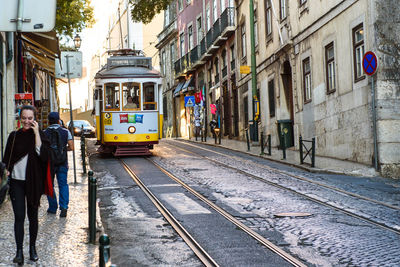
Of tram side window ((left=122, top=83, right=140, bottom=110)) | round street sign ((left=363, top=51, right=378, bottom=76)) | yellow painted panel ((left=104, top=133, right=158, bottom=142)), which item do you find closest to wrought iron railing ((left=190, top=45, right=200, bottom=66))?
tram side window ((left=122, top=83, right=140, bottom=110))

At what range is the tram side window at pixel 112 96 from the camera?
20.7 meters

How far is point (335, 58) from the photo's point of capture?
1852 cm

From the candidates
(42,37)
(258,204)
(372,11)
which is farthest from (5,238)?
(372,11)

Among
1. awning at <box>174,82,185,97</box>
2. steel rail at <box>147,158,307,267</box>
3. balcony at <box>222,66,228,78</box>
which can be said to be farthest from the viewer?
awning at <box>174,82,185,97</box>

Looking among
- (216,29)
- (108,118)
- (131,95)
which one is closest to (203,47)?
(216,29)

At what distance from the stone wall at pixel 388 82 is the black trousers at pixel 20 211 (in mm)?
10060

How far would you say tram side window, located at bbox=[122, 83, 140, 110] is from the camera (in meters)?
20.6

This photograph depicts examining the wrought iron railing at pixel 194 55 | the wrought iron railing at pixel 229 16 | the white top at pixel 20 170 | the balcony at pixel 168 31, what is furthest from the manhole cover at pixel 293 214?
the balcony at pixel 168 31

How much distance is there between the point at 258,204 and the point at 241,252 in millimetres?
3555

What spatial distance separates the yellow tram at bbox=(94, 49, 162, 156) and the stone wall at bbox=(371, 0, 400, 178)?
316 inches

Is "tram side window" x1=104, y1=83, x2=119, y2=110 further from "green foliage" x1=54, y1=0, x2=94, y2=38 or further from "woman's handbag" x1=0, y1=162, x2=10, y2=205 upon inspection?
"woman's handbag" x1=0, y1=162, x2=10, y2=205

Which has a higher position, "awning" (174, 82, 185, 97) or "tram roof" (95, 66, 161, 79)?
"awning" (174, 82, 185, 97)

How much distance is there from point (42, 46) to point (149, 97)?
245 inches

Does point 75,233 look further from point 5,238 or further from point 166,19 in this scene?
point 166,19
